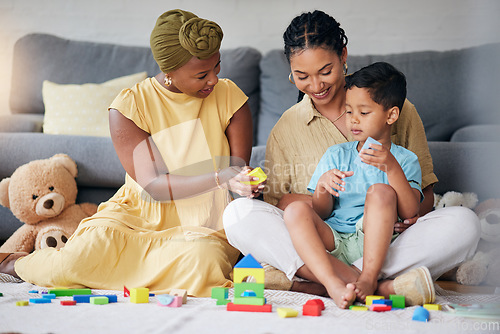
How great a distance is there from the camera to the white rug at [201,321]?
963 mm

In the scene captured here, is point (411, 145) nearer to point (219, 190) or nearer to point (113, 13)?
point (219, 190)

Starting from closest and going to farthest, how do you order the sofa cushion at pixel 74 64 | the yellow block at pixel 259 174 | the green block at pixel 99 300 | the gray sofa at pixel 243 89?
the green block at pixel 99 300 → the yellow block at pixel 259 174 → the gray sofa at pixel 243 89 → the sofa cushion at pixel 74 64

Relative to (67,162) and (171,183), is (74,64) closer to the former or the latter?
(67,162)

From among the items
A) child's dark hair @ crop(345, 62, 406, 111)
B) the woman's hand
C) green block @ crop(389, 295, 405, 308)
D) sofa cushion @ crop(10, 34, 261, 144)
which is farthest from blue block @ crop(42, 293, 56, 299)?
sofa cushion @ crop(10, 34, 261, 144)

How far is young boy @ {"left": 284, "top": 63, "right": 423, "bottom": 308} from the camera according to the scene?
46.7 inches

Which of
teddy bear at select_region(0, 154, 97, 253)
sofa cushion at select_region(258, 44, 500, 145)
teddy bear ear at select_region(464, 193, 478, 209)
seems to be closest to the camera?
teddy bear ear at select_region(464, 193, 478, 209)

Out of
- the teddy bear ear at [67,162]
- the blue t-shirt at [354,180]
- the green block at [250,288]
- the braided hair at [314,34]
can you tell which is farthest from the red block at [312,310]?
the teddy bear ear at [67,162]

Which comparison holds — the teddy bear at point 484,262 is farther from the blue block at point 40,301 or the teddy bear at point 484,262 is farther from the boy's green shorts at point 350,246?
the blue block at point 40,301

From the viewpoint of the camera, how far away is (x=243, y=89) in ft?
8.09

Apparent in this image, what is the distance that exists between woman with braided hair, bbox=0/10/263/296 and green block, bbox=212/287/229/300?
0.09 meters

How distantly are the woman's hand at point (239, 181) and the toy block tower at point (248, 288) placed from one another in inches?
9.1

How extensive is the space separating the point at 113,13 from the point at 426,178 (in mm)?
1938

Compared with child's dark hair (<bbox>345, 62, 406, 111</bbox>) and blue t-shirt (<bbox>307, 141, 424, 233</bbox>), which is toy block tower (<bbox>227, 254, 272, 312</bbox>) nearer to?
blue t-shirt (<bbox>307, 141, 424, 233</bbox>)

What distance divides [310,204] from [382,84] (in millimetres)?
352
